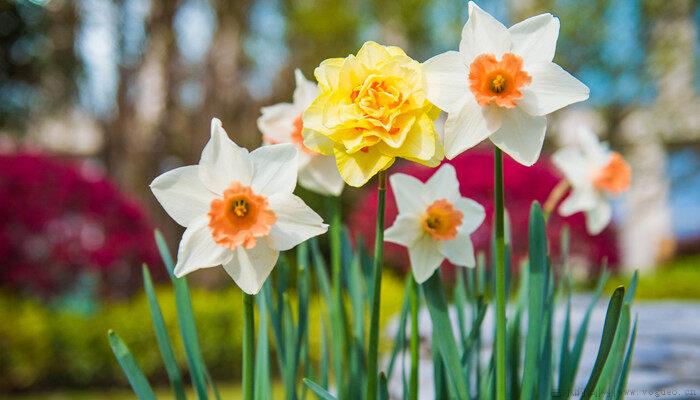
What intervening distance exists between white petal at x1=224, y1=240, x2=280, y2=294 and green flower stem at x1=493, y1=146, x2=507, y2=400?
25 centimetres

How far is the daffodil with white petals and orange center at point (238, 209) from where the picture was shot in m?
0.77

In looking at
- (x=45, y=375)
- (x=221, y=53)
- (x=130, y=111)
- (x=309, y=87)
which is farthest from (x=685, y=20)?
(x=309, y=87)

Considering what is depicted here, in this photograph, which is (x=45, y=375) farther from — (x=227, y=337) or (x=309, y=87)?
(x=309, y=87)

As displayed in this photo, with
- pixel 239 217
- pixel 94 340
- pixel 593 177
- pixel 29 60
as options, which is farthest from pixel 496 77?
pixel 29 60

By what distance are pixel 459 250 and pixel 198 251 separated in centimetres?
34

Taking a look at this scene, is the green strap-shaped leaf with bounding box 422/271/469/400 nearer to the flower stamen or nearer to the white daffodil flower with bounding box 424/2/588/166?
the white daffodil flower with bounding box 424/2/588/166

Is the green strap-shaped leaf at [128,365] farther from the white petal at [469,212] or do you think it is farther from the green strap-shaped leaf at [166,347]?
the white petal at [469,212]

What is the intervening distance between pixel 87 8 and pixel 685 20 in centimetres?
679

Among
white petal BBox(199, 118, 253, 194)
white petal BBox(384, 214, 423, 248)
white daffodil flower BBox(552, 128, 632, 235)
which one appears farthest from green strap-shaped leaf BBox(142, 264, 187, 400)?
white daffodil flower BBox(552, 128, 632, 235)

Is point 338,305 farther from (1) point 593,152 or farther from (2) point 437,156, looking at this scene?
(1) point 593,152

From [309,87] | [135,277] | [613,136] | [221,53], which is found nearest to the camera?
[309,87]

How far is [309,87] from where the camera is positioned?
1.08 meters

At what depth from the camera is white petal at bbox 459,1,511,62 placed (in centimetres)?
80

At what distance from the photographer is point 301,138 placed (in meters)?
1.08
